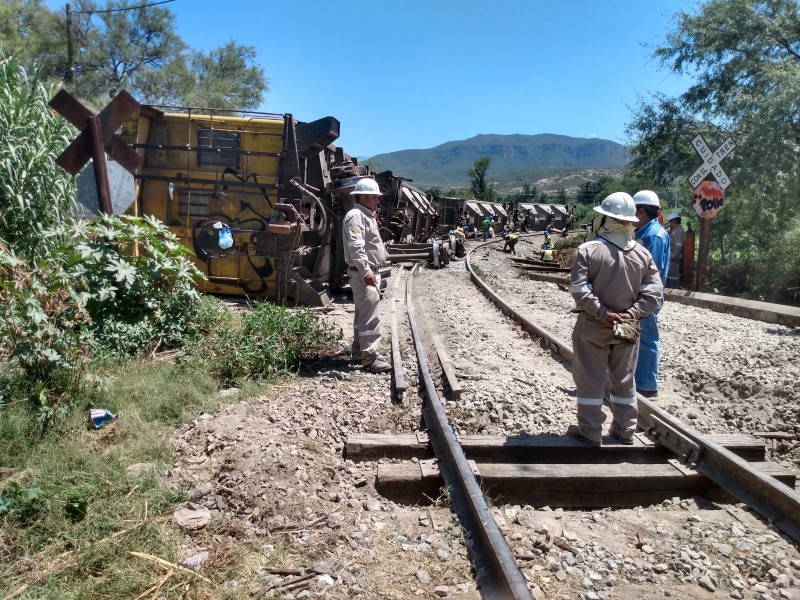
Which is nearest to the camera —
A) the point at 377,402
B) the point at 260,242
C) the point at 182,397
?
the point at 182,397

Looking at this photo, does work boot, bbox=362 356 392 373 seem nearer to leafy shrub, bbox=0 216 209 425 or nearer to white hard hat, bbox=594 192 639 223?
leafy shrub, bbox=0 216 209 425

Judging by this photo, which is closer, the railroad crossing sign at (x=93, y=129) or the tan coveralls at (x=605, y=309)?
the tan coveralls at (x=605, y=309)

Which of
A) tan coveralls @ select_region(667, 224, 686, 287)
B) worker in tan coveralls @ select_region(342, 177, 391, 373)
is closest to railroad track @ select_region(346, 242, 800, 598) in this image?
worker in tan coveralls @ select_region(342, 177, 391, 373)

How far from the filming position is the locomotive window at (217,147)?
10.4 m

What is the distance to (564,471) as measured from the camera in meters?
4.13

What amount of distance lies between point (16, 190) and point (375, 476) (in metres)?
4.72

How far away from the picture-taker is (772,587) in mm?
3049

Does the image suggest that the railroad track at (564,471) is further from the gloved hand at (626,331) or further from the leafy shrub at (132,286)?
the leafy shrub at (132,286)

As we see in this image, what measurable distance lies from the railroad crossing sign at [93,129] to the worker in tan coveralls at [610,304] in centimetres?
408

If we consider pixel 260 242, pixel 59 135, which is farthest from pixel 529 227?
pixel 59 135

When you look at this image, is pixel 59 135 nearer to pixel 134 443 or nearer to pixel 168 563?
pixel 134 443

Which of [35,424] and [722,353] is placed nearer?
[35,424]

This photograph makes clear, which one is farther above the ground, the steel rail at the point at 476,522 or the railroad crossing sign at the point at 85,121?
the railroad crossing sign at the point at 85,121

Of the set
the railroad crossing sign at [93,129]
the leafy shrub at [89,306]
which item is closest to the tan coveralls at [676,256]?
the leafy shrub at [89,306]
